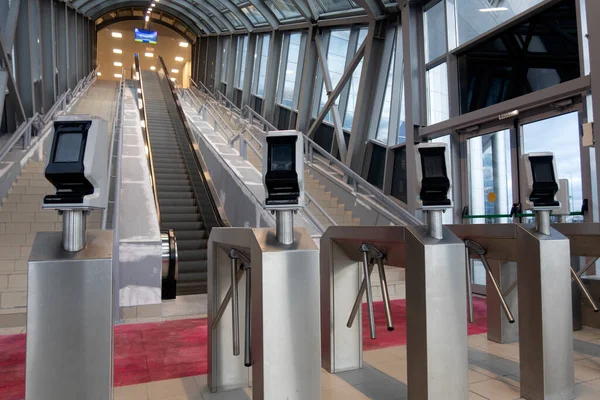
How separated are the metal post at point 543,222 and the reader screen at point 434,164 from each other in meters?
0.92

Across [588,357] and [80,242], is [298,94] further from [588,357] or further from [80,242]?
[80,242]

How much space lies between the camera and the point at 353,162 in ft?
30.6

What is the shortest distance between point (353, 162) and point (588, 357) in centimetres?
630

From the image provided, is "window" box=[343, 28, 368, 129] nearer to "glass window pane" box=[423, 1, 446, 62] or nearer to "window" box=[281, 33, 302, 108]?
"glass window pane" box=[423, 1, 446, 62]

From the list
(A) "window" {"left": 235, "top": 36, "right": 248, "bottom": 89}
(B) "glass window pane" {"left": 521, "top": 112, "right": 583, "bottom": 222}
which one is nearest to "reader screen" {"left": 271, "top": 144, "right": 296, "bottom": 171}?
(B) "glass window pane" {"left": 521, "top": 112, "right": 583, "bottom": 222}

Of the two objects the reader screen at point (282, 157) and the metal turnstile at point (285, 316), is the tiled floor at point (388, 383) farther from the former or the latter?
the reader screen at point (282, 157)

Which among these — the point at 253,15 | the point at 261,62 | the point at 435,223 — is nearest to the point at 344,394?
the point at 435,223

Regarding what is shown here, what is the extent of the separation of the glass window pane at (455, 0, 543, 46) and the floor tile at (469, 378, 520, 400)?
199 inches

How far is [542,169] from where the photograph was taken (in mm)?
2793

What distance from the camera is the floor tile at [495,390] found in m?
2.69

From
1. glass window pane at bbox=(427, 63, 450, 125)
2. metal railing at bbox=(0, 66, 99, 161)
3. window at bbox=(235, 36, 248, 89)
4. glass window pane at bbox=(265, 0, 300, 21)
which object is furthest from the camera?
window at bbox=(235, 36, 248, 89)

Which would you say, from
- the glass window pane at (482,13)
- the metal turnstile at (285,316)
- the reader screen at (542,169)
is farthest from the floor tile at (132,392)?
the glass window pane at (482,13)

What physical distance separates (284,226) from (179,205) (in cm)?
684

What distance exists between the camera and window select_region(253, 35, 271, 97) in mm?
15805
